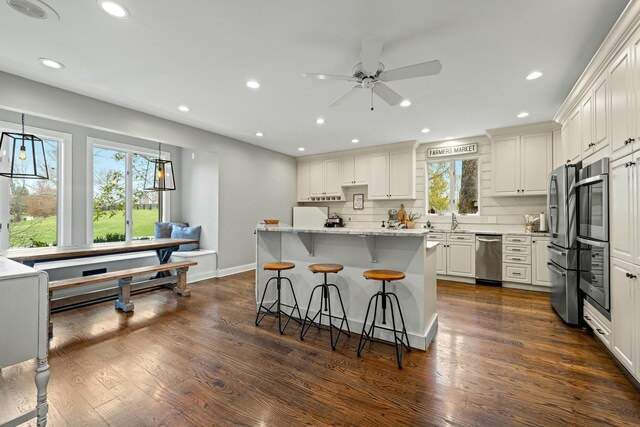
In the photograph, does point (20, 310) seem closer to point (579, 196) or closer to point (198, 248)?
point (198, 248)

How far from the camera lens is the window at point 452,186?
17.9 ft

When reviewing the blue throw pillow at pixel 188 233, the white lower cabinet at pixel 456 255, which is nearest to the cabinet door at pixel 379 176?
the white lower cabinet at pixel 456 255

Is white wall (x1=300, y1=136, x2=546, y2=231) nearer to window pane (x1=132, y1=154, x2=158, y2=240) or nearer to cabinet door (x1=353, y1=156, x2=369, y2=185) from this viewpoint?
cabinet door (x1=353, y1=156, x2=369, y2=185)

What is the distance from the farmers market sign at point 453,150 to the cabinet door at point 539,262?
1.97 m

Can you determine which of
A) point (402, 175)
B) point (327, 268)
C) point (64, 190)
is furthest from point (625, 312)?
point (64, 190)

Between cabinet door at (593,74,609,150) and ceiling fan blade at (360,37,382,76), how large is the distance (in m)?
2.03

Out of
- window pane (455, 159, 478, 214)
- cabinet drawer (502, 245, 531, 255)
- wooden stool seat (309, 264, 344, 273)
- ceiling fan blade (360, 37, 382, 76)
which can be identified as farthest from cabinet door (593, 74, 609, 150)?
window pane (455, 159, 478, 214)

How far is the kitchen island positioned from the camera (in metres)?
2.57

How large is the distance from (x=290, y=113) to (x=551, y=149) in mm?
4267

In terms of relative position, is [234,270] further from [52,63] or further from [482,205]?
[482,205]

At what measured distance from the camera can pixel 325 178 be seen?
6.97 metres

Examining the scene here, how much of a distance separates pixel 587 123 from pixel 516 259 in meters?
2.42

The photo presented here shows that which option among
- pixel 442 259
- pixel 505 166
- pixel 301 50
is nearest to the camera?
pixel 301 50

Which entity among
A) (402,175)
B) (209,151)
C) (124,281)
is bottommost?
(124,281)
